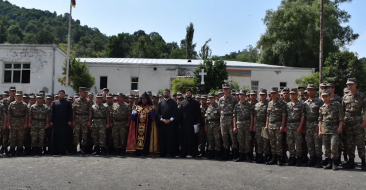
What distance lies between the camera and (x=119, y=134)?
10180 millimetres

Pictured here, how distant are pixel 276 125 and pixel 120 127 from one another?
4.32 meters

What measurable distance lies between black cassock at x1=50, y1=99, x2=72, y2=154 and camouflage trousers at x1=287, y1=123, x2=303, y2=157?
593 cm

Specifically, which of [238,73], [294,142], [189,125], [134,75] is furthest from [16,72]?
[294,142]

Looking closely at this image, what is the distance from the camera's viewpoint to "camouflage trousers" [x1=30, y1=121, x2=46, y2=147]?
990cm

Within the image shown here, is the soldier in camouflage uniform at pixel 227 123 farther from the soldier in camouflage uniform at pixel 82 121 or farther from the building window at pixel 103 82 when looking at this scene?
the building window at pixel 103 82

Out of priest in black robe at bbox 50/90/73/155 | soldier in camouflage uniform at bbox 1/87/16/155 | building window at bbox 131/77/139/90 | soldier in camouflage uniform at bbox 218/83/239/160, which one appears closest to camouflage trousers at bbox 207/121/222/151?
soldier in camouflage uniform at bbox 218/83/239/160

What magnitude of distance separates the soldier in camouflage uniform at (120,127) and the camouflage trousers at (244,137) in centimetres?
320

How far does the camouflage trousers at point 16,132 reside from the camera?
390 inches

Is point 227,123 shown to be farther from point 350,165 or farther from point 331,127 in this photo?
point 350,165

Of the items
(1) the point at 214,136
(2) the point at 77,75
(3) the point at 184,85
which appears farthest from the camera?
(3) the point at 184,85

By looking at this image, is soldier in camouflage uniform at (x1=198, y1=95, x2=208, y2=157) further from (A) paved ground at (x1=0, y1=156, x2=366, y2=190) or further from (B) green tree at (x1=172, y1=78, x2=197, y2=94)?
(B) green tree at (x1=172, y1=78, x2=197, y2=94)

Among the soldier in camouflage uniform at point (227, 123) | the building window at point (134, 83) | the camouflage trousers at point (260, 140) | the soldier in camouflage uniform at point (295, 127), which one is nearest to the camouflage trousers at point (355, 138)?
the soldier in camouflage uniform at point (295, 127)

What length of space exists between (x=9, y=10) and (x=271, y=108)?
5958 inches

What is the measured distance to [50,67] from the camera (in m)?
24.4
